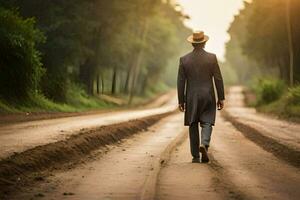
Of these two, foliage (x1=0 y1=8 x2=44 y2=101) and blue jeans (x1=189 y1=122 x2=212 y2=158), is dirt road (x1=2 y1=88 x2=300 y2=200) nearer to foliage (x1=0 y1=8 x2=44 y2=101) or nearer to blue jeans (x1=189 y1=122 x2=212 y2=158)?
blue jeans (x1=189 y1=122 x2=212 y2=158)

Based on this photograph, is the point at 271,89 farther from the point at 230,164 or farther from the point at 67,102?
the point at 230,164

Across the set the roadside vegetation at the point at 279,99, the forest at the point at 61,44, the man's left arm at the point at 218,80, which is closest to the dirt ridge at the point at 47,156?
the man's left arm at the point at 218,80

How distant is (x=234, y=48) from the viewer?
129000mm

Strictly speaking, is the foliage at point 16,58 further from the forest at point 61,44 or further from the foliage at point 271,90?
the foliage at point 271,90

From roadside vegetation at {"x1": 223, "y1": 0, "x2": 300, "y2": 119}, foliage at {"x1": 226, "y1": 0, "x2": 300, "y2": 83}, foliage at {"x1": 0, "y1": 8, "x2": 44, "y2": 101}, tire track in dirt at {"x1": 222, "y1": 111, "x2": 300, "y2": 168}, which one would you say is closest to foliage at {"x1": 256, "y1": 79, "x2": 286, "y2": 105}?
roadside vegetation at {"x1": 223, "y1": 0, "x2": 300, "y2": 119}

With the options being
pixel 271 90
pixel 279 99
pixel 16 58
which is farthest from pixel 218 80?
pixel 271 90

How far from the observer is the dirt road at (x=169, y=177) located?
8.21 m

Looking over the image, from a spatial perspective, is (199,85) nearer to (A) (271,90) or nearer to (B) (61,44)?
(B) (61,44)

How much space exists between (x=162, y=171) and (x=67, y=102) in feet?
108

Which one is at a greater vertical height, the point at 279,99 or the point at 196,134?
the point at 196,134

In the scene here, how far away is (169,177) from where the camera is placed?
9750mm

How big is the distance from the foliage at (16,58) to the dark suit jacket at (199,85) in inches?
707

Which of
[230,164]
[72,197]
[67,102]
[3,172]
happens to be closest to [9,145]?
[3,172]

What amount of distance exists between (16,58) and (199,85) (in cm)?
1933
